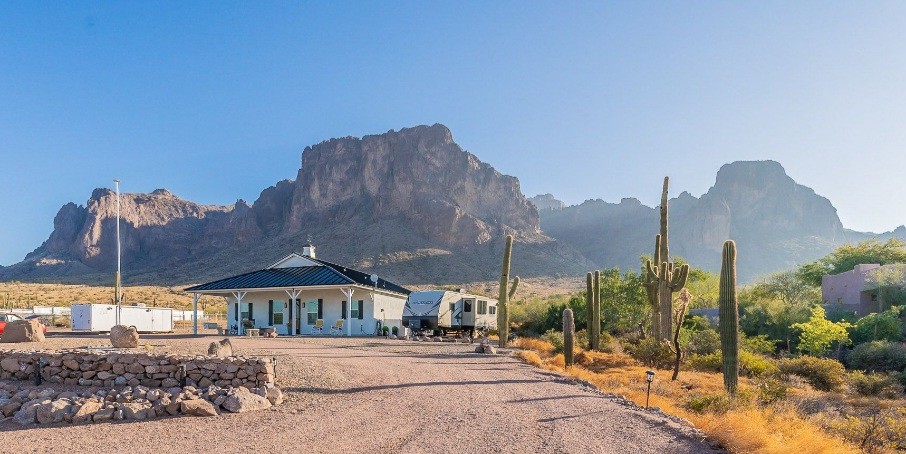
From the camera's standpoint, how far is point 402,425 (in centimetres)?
861

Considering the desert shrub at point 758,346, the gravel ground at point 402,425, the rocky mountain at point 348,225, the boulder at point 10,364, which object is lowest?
the desert shrub at point 758,346

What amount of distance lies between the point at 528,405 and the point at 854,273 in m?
34.3

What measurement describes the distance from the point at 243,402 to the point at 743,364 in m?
15.8

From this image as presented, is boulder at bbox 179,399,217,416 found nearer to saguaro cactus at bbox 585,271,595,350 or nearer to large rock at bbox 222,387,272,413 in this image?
large rock at bbox 222,387,272,413

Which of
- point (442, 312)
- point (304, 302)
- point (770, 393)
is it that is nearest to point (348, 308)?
point (304, 302)

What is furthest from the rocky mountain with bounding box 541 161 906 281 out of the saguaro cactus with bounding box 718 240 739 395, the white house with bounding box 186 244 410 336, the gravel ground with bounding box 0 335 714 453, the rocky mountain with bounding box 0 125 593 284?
the gravel ground with bounding box 0 335 714 453

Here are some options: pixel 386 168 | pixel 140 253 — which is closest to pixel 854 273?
pixel 386 168

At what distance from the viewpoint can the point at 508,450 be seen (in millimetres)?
7305

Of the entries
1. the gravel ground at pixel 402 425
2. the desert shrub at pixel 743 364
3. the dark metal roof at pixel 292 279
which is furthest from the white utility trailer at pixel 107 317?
the desert shrub at pixel 743 364

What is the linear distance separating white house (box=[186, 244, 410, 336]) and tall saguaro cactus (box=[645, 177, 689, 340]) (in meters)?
13.6

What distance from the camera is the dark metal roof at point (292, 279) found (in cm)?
2834

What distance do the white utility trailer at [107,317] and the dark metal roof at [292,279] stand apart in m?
5.22

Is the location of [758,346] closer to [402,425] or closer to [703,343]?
[703,343]

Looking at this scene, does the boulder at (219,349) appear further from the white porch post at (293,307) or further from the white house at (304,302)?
the white porch post at (293,307)
